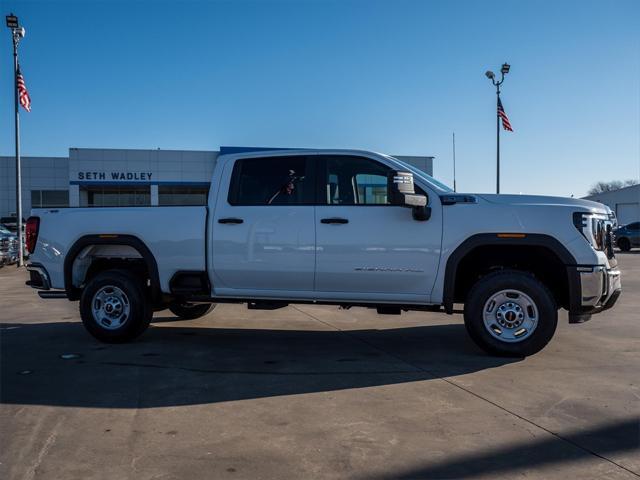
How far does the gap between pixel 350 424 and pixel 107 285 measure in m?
3.79

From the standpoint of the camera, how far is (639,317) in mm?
8492

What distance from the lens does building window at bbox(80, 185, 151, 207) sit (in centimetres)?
4256

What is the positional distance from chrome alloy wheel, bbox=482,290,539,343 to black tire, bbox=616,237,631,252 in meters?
26.0

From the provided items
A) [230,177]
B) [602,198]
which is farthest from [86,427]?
[602,198]

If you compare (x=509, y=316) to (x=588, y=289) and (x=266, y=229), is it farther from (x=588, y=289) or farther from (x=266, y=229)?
(x=266, y=229)

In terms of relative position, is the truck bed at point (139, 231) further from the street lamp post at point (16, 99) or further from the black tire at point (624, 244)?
the black tire at point (624, 244)

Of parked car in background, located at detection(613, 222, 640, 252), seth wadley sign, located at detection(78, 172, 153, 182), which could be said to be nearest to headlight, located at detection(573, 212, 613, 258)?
parked car in background, located at detection(613, 222, 640, 252)

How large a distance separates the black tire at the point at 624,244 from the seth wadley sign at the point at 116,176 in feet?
102

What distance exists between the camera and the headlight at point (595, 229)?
5.55 metres

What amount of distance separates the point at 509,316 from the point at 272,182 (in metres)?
2.84

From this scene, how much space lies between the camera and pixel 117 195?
43.1 metres

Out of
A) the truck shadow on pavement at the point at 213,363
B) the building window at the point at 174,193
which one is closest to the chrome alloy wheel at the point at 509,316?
the truck shadow on pavement at the point at 213,363

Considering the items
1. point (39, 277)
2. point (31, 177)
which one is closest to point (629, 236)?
point (39, 277)

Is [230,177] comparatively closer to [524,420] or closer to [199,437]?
[199,437]
